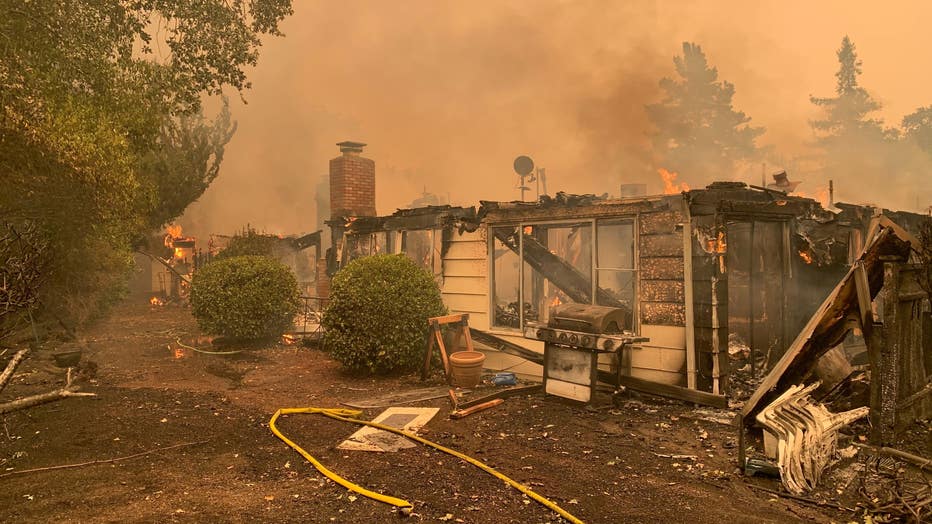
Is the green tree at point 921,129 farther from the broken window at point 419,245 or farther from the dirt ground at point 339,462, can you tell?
the dirt ground at point 339,462

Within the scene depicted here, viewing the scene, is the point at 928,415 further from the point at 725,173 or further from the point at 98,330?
the point at 725,173

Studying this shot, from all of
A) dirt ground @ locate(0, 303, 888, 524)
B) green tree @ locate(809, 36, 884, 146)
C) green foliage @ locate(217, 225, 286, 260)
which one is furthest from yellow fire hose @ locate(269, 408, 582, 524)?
green tree @ locate(809, 36, 884, 146)

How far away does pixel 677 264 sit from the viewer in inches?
313

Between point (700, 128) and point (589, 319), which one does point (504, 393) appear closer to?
point (589, 319)

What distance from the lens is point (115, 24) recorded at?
9656 mm

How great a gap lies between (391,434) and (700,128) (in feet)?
139

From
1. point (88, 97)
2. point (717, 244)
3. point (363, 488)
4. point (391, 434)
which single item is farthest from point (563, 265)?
point (88, 97)

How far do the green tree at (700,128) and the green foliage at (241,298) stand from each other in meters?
36.7

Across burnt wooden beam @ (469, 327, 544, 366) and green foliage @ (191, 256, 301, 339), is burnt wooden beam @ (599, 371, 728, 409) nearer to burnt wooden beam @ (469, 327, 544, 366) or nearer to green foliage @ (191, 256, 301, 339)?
burnt wooden beam @ (469, 327, 544, 366)

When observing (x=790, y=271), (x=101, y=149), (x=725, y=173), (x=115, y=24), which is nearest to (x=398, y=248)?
(x=101, y=149)

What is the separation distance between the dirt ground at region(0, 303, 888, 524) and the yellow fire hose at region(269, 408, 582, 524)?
0.23ft

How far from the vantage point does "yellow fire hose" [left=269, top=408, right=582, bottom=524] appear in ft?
14.8

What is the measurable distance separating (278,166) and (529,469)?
45.4 metres

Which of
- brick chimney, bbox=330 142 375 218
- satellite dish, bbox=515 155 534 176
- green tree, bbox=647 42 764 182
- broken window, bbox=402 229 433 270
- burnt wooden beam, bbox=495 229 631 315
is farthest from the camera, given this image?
green tree, bbox=647 42 764 182
